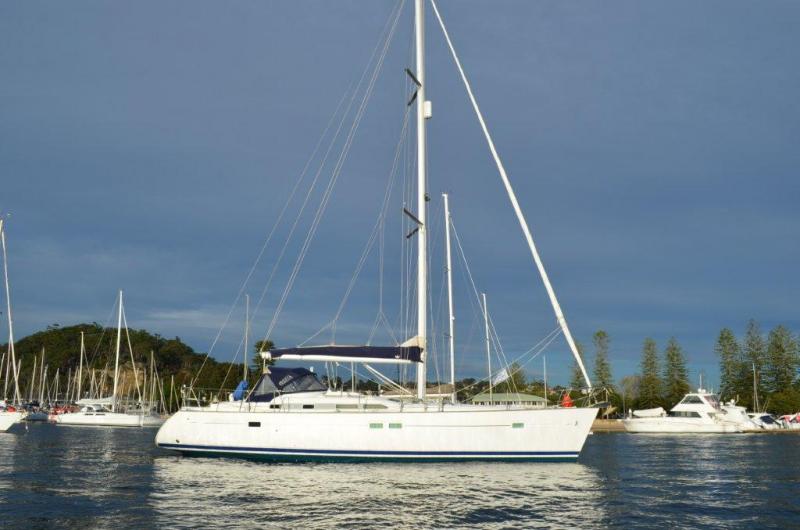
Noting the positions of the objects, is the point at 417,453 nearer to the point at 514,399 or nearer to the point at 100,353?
the point at 514,399

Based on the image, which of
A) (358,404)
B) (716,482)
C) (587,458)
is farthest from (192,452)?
(716,482)

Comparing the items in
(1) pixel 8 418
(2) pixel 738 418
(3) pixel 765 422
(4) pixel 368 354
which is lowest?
(3) pixel 765 422

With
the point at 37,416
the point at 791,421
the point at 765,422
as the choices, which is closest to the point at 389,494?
the point at 765,422

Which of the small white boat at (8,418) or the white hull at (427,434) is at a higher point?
the white hull at (427,434)

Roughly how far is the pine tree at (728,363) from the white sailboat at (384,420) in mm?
73343

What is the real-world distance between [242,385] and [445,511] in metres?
14.7

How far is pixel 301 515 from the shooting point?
56.7 ft

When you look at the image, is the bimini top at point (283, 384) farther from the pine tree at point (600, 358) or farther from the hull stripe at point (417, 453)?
the pine tree at point (600, 358)

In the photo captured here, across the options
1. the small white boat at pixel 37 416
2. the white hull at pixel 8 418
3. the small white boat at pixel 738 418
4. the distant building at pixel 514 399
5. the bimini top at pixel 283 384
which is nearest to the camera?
the distant building at pixel 514 399

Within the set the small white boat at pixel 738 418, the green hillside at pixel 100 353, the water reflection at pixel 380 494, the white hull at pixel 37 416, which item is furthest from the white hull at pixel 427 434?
the green hillside at pixel 100 353

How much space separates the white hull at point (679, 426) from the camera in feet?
217

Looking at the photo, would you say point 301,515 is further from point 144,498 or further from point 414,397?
point 414,397

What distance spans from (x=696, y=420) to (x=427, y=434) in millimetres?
49189

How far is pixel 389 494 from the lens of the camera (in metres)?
20.1
